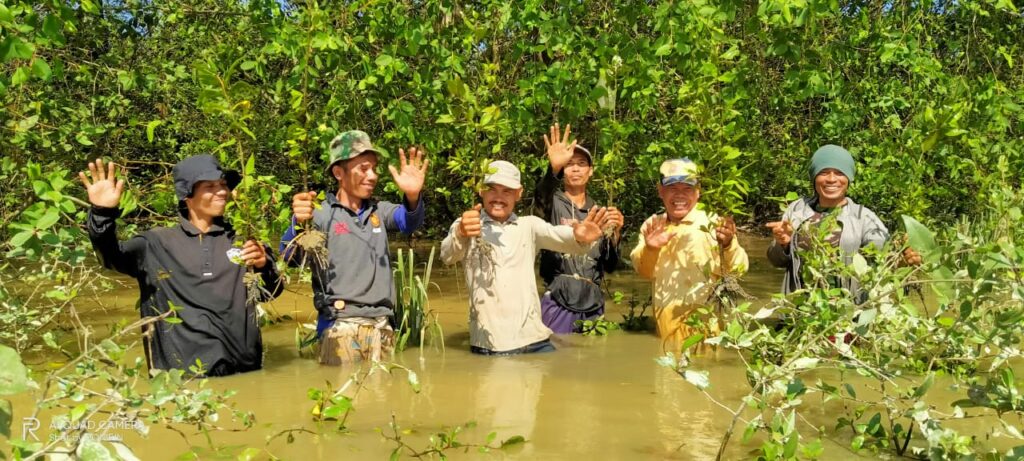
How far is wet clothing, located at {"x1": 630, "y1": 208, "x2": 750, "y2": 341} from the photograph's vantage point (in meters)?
5.78

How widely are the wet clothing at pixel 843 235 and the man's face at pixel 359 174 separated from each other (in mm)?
2367

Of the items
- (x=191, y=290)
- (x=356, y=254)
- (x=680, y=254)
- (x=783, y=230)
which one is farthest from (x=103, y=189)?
(x=783, y=230)

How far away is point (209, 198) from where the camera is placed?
5.14m

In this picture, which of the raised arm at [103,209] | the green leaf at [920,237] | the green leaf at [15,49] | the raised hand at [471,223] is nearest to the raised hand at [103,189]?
the raised arm at [103,209]

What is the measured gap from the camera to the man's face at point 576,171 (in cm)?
643

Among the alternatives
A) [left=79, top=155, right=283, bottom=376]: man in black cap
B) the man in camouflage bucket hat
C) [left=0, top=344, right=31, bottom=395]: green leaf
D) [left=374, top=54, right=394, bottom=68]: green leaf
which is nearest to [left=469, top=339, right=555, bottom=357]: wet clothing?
the man in camouflage bucket hat

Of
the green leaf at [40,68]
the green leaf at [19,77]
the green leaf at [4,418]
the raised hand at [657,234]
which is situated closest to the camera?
the green leaf at [4,418]

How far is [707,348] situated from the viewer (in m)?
5.90

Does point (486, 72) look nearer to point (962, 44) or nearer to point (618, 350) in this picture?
point (618, 350)

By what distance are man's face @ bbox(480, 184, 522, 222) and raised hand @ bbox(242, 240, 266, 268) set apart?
1342 mm

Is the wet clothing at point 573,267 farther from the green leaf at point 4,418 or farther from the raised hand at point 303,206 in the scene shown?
the green leaf at point 4,418

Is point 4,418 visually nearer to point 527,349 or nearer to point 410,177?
point 410,177

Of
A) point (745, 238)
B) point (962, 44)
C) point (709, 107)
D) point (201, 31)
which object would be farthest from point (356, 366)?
point (745, 238)

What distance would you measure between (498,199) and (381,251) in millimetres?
745
